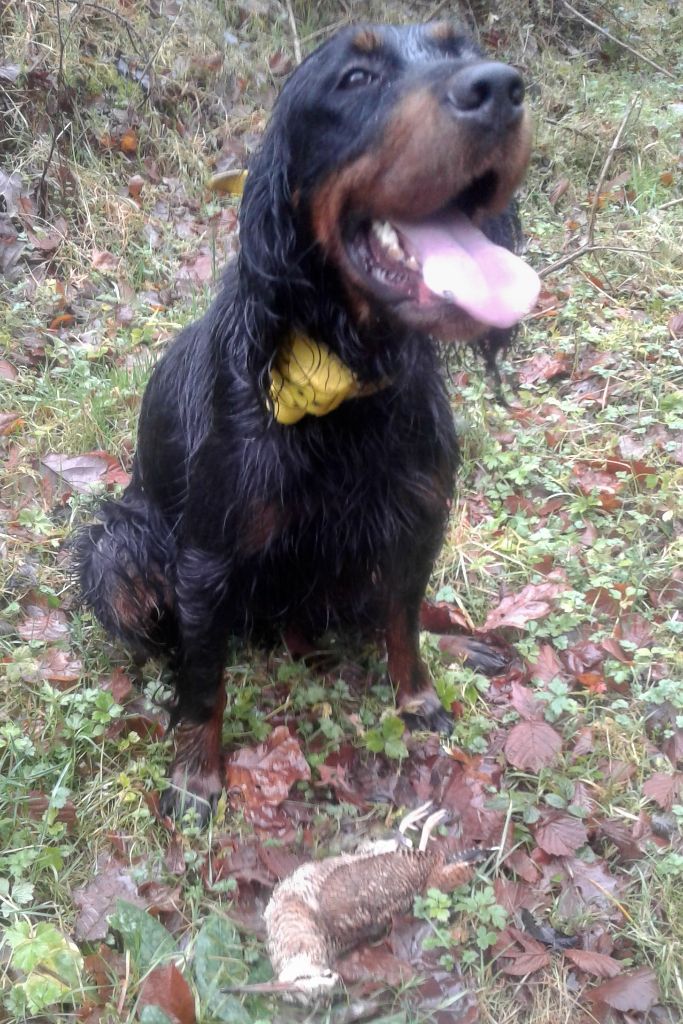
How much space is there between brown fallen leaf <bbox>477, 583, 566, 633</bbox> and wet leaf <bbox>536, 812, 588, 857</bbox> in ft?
2.43

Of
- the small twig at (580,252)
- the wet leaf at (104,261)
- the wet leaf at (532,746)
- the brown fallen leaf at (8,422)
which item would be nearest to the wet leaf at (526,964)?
the wet leaf at (532,746)

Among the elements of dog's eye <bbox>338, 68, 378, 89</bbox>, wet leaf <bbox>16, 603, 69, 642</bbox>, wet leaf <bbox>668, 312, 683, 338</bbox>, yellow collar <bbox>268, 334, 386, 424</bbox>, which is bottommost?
wet leaf <bbox>16, 603, 69, 642</bbox>

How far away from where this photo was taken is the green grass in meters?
2.24

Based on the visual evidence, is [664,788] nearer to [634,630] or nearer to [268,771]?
[634,630]

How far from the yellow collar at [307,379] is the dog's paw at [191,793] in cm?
119

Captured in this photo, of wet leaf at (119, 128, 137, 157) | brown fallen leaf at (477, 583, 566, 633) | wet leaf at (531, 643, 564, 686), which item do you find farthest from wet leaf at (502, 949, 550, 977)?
wet leaf at (119, 128, 137, 157)

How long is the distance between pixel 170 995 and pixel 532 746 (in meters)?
1.23

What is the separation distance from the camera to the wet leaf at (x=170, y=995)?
199 centimetres

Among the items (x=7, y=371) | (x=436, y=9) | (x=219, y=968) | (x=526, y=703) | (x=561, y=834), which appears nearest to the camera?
(x=219, y=968)

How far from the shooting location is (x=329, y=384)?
2.07m

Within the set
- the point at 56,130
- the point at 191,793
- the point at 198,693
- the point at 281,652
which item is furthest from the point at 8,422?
the point at 56,130

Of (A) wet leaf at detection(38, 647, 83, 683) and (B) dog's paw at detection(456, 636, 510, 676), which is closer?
(A) wet leaf at detection(38, 647, 83, 683)

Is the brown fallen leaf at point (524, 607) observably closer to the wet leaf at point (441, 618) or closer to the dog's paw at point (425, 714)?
the wet leaf at point (441, 618)

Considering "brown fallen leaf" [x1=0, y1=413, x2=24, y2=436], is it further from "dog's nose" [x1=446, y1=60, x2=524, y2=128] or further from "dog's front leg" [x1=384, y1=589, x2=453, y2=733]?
"dog's nose" [x1=446, y1=60, x2=524, y2=128]
